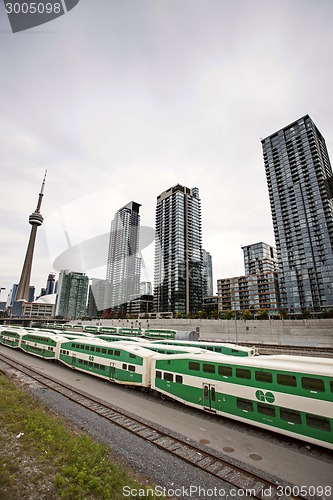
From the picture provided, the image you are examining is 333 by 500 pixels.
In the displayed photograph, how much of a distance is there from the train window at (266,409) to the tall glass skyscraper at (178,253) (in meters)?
142

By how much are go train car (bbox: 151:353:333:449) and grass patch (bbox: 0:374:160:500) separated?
699cm

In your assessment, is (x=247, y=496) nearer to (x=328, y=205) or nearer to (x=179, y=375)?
(x=179, y=375)

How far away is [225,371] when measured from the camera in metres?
14.8

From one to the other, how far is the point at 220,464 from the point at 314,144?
152m

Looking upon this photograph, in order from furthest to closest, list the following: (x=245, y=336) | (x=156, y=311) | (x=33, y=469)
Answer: (x=156, y=311), (x=245, y=336), (x=33, y=469)

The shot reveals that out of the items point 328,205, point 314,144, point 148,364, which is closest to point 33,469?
point 148,364

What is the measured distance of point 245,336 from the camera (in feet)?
184

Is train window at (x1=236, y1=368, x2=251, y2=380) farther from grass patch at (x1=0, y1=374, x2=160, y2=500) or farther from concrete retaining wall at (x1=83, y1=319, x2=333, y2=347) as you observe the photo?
concrete retaining wall at (x1=83, y1=319, x2=333, y2=347)

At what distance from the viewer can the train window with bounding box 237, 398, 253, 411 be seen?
44.3 feet

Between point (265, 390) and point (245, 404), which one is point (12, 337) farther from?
point (265, 390)

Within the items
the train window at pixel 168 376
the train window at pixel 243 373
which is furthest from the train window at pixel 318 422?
the train window at pixel 168 376

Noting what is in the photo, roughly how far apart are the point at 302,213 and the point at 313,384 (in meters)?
130
